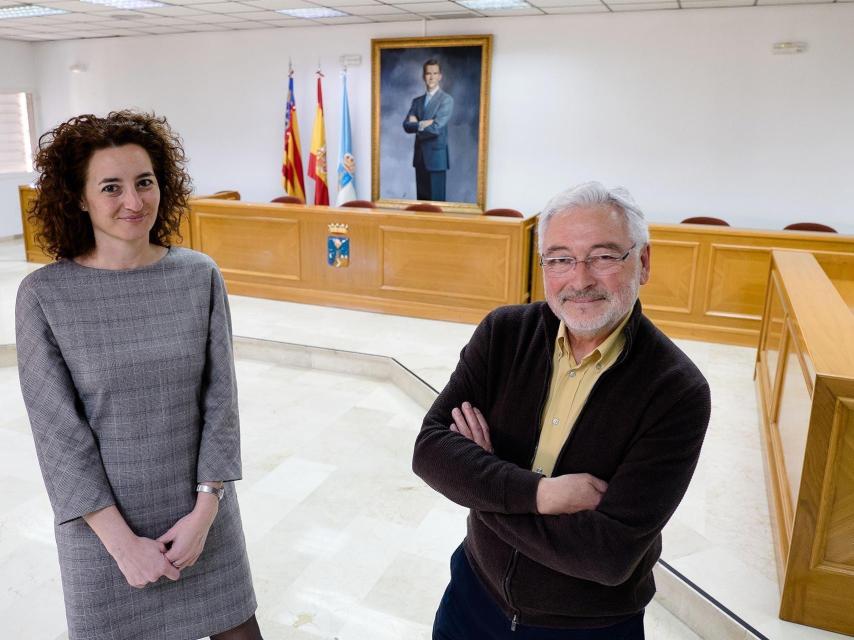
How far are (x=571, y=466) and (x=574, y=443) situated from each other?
0.17 ft

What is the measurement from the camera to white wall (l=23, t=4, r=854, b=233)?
787cm

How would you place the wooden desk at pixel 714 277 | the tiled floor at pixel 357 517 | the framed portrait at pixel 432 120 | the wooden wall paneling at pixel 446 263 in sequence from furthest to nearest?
the framed portrait at pixel 432 120 → the wooden wall paneling at pixel 446 263 → the wooden desk at pixel 714 277 → the tiled floor at pixel 357 517

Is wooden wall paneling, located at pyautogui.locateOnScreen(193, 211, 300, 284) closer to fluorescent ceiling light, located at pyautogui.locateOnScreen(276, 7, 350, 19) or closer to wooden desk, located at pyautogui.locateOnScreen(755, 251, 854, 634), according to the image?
fluorescent ceiling light, located at pyautogui.locateOnScreen(276, 7, 350, 19)

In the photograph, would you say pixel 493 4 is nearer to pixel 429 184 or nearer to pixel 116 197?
pixel 429 184

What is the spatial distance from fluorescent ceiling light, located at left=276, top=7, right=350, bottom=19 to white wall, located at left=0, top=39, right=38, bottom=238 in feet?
19.7

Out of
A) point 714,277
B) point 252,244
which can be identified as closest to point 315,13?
point 252,244

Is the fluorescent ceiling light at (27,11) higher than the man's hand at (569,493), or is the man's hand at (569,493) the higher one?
the fluorescent ceiling light at (27,11)

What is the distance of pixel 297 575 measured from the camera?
321cm

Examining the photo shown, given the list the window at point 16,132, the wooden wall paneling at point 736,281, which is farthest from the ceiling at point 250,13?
the wooden wall paneling at point 736,281

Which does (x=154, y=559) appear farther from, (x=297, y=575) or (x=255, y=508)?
(x=255, y=508)

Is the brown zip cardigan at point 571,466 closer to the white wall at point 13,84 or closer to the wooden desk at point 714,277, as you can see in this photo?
the wooden desk at point 714,277

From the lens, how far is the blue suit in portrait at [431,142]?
935 cm

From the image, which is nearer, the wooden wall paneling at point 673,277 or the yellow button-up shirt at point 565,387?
the yellow button-up shirt at point 565,387

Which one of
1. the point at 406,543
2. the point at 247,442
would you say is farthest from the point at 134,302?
the point at 247,442
